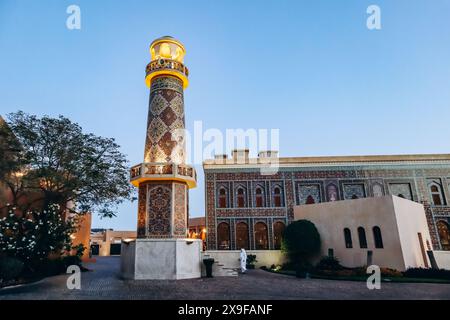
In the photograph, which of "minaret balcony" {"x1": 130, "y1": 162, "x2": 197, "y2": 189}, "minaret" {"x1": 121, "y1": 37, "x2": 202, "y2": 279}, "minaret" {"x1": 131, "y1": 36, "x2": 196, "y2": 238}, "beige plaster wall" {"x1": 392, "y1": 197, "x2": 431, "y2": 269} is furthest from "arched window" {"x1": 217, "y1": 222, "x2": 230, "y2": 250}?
"beige plaster wall" {"x1": 392, "y1": 197, "x2": 431, "y2": 269}

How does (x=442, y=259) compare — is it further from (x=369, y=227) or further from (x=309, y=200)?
(x=309, y=200)

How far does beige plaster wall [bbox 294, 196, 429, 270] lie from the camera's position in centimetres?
1259

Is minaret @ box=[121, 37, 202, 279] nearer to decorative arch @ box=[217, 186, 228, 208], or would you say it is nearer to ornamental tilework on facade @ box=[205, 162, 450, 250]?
ornamental tilework on facade @ box=[205, 162, 450, 250]

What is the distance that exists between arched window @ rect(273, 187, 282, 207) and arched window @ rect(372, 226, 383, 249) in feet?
23.7

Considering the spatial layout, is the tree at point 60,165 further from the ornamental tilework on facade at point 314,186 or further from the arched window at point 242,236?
the arched window at point 242,236

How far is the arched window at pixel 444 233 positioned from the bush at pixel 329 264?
948 cm

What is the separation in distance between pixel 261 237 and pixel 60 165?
44.1 feet

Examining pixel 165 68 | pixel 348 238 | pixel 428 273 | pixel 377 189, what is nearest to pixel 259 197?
pixel 348 238

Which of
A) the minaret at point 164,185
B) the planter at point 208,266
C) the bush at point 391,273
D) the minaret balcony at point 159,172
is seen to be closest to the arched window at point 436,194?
the bush at point 391,273

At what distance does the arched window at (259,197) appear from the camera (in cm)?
1983

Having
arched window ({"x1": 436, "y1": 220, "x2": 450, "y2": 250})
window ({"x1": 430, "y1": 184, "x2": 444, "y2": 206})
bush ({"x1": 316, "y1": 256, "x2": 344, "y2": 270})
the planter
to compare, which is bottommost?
bush ({"x1": 316, "y1": 256, "x2": 344, "y2": 270})

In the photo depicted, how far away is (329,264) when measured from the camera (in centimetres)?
1419

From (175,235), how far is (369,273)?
347 inches
